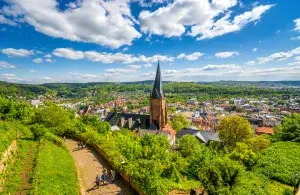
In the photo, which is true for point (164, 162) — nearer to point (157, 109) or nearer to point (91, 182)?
point (91, 182)

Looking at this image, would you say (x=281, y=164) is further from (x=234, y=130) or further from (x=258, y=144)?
(x=234, y=130)

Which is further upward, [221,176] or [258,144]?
[221,176]

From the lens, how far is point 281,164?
12711mm

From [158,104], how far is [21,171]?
27657 mm

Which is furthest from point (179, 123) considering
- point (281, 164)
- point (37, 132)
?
point (281, 164)

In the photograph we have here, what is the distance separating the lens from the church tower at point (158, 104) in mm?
37531

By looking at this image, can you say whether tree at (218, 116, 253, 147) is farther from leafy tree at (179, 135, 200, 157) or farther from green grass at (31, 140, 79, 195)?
green grass at (31, 140, 79, 195)

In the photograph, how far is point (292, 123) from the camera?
885 inches

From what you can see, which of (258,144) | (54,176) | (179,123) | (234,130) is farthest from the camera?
(179,123)

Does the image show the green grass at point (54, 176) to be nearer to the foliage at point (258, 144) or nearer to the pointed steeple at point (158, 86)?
the foliage at point (258, 144)

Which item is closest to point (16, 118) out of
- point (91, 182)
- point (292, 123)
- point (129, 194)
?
point (91, 182)

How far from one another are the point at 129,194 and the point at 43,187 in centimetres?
418

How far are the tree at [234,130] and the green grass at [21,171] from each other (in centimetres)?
2335

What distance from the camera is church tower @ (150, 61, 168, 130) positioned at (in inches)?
1478
